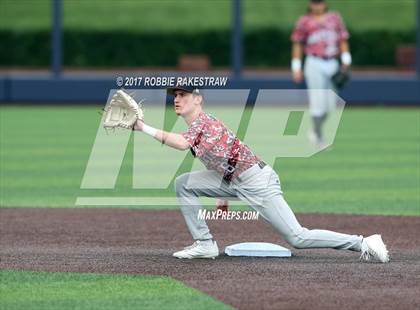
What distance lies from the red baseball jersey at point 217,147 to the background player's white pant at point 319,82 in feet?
33.3

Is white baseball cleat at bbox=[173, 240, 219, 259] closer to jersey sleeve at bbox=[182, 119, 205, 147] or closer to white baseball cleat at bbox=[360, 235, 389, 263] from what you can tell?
jersey sleeve at bbox=[182, 119, 205, 147]

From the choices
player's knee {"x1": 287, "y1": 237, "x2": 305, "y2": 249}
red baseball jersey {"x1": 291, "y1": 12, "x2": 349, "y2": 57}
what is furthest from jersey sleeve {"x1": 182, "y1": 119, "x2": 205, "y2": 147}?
red baseball jersey {"x1": 291, "y1": 12, "x2": 349, "y2": 57}

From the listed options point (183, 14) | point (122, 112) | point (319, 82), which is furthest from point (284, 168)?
→ point (183, 14)

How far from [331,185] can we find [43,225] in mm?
4857

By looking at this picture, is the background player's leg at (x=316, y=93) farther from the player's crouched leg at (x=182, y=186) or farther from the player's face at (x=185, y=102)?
the player's face at (x=185, y=102)

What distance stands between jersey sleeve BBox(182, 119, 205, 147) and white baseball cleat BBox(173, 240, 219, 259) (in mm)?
895

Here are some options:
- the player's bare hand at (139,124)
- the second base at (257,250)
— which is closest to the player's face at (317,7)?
the second base at (257,250)

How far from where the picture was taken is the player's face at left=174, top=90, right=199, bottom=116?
945 cm

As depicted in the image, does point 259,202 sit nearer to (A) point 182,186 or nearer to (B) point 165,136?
(A) point 182,186

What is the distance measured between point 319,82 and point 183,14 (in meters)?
20.5

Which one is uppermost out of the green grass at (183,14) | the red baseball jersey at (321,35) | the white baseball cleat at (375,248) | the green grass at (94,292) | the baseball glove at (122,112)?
the green grass at (183,14)

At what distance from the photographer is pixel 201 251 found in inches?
381

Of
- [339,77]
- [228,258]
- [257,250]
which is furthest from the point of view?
[339,77]

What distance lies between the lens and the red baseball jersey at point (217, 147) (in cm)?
935
